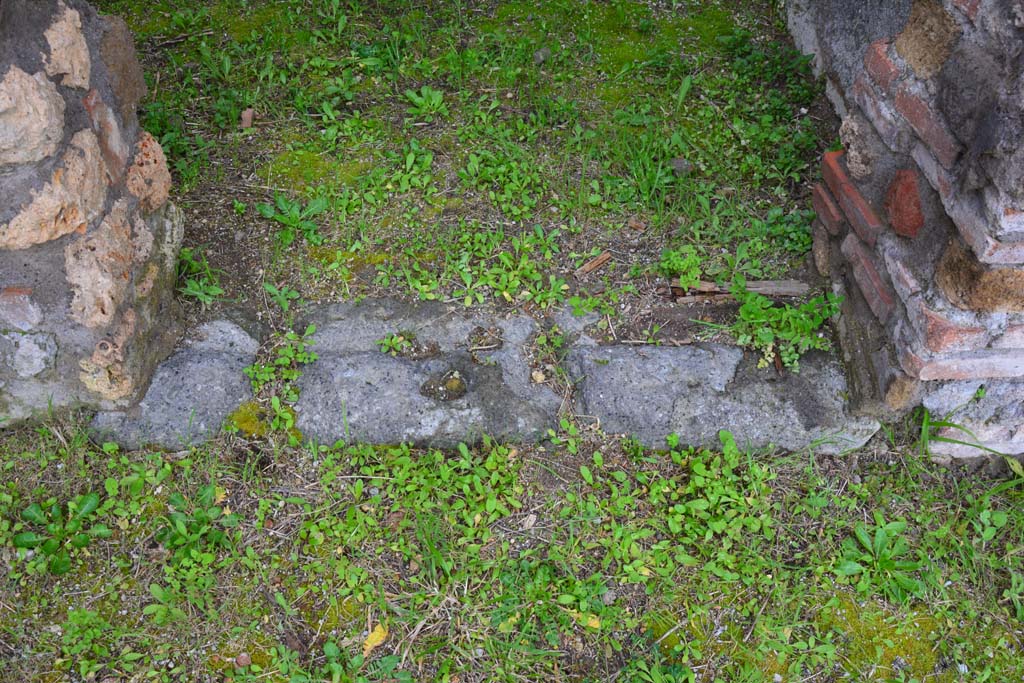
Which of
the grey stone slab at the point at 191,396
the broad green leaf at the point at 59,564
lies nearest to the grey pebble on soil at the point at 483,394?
the grey stone slab at the point at 191,396

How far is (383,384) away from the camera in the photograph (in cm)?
267

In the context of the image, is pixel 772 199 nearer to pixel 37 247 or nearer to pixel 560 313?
pixel 560 313

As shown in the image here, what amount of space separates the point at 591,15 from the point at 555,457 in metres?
2.43

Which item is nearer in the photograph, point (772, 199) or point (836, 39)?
point (772, 199)

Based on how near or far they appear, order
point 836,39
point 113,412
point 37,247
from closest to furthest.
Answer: point 37,247 → point 113,412 → point 836,39

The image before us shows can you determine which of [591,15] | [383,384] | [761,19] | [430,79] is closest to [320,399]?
[383,384]

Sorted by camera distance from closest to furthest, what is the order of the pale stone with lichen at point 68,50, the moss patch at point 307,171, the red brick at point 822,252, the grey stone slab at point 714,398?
the pale stone with lichen at point 68,50, the grey stone slab at point 714,398, the red brick at point 822,252, the moss patch at point 307,171

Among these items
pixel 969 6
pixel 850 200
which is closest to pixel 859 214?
pixel 850 200

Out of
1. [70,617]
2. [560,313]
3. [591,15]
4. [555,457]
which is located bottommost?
[70,617]

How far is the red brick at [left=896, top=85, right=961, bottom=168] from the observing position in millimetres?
2184

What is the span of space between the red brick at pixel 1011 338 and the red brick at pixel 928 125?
0.49m

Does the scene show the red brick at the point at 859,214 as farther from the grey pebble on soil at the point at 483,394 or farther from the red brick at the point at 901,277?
the grey pebble on soil at the point at 483,394

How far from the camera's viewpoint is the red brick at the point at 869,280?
2516mm

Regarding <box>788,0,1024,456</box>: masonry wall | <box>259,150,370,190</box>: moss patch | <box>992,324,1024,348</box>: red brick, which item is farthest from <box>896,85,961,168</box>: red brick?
<box>259,150,370,190</box>: moss patch
